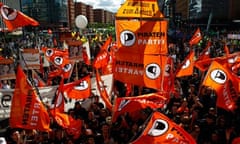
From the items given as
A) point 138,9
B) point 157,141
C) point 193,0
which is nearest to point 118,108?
point 157,141

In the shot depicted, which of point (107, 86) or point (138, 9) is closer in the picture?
point (138, 9)

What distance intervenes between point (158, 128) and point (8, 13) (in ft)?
16.2

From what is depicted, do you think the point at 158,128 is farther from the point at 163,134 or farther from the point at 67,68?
the point at 67,68

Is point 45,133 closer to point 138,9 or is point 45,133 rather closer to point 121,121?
point 121,121

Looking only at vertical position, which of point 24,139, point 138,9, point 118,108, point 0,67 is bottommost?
point 24,139

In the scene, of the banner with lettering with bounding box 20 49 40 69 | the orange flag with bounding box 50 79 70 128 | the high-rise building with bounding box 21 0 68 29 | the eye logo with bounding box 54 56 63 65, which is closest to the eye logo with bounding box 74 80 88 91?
the orange flag with bounding box 50 79 70 128

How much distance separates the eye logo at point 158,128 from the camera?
6.48 m

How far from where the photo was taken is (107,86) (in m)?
11.4

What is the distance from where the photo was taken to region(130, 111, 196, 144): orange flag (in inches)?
251

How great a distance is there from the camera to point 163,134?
254 inches

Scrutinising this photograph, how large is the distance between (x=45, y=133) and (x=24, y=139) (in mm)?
521

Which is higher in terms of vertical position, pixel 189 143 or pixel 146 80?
pixel 146 80

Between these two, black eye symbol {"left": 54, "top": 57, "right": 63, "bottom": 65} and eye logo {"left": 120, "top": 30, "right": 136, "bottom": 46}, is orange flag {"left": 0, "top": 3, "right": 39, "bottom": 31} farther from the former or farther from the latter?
black eye symbol {"left": 54, "top": 57, "right": 63, "bottom": 65}

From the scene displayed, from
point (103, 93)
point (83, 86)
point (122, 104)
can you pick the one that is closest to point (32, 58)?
point (83, 86)
